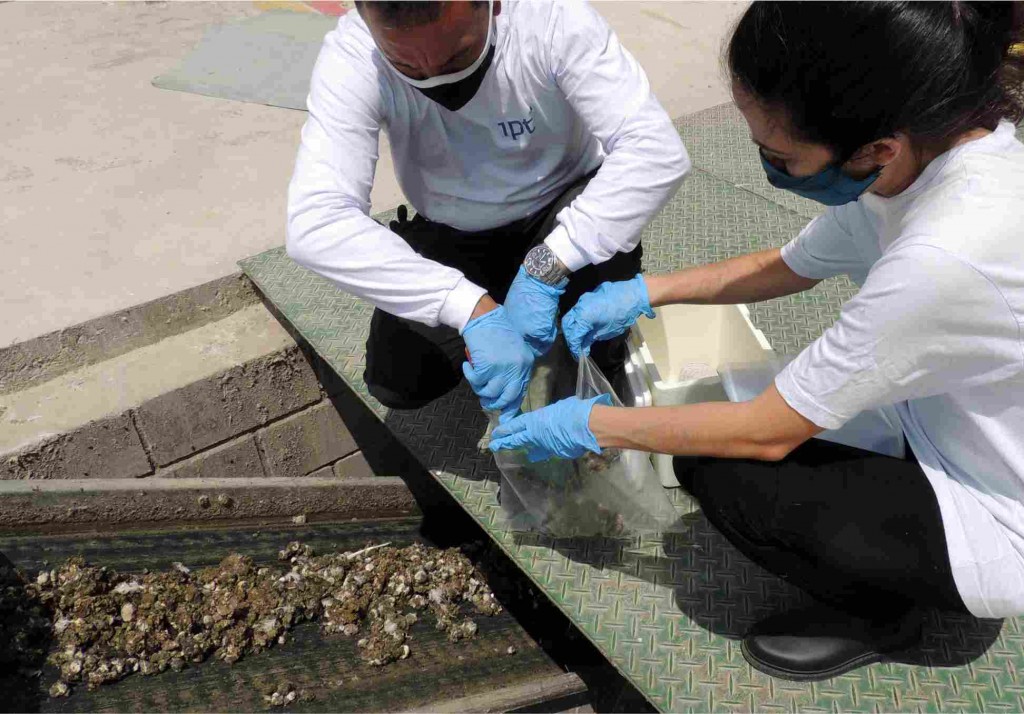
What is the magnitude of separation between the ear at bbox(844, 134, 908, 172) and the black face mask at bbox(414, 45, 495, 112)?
761 millimetres

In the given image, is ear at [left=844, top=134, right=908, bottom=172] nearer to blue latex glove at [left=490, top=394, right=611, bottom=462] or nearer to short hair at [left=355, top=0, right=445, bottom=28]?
blue latex glove at [left=490, top=394, right=611, bottom=462]

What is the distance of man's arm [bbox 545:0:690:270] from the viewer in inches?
65.2

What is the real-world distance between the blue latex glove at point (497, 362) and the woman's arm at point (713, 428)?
208 mm

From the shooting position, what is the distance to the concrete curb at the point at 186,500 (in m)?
1.87

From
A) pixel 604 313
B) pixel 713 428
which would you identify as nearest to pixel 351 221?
pixel 604 313

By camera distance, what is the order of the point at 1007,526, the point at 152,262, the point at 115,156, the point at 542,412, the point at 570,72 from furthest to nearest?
the point at 115,156 < the point at 152,262 < the point at 570,72 < the point at 542,412 < the point at 1007,526

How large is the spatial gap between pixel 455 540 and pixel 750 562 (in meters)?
0.90

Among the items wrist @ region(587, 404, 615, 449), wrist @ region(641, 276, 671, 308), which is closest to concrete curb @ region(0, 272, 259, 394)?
wrist @ region(641, 276, 671, 308)

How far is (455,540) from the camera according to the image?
2355 millimetres

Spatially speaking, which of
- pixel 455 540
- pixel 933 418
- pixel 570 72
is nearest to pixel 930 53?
pixel 933 418

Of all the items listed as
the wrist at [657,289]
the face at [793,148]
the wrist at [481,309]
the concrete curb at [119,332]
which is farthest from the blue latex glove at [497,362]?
the concrete curb at [119,332]

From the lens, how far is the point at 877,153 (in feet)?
3.94

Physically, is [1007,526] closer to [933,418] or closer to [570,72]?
[933,418]

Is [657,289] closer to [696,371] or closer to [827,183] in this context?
[696,371]
